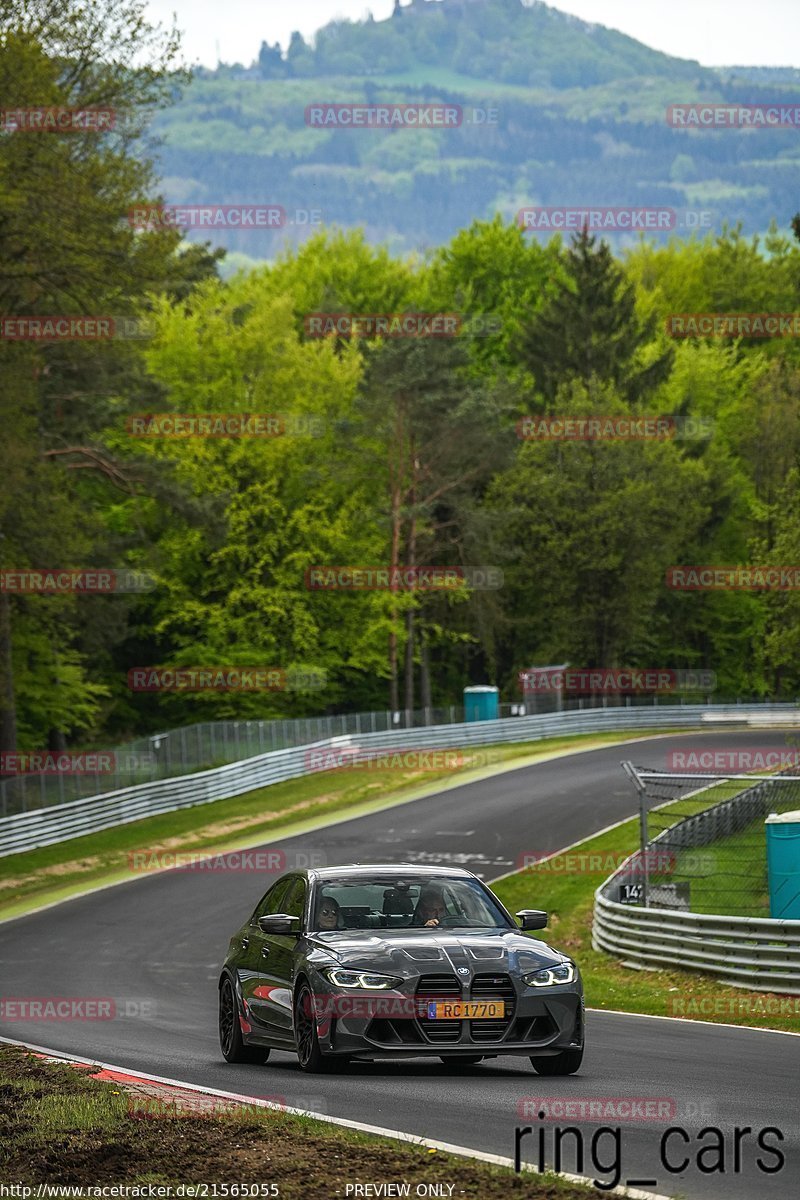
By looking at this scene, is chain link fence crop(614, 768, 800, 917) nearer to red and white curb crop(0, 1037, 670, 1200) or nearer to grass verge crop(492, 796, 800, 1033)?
grass verge crop(492, 796, 800, 1033)

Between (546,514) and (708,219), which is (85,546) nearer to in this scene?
(546,514)

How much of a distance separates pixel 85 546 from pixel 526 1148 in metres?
34.4

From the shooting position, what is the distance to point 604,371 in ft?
263

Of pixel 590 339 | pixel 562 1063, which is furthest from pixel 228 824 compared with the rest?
pixel 590 339

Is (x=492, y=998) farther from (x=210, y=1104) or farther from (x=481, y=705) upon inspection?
(x=481, y=705)

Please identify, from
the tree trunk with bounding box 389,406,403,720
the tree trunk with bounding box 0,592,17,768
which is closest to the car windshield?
the tree trunk with bounding box 0,592,17,768

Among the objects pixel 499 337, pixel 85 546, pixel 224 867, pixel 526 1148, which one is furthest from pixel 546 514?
pixel 526 1148

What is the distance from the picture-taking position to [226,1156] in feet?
26.5

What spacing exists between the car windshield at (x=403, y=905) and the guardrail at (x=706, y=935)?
7063 millimetres

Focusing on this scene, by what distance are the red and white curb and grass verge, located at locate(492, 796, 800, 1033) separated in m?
6.67

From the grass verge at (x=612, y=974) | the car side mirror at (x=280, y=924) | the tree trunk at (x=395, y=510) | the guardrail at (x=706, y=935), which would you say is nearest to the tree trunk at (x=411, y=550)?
the tree trunk at (x=395, y=510)

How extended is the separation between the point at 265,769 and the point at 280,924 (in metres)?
37.9

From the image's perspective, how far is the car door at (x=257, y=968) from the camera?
1233 centimetres

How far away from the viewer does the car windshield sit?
39.5 ft
